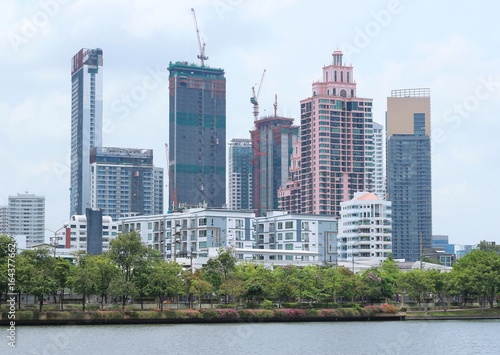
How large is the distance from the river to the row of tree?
6580 millimetres

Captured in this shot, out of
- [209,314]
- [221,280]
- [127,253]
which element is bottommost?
[209,314]

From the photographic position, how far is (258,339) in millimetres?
92625

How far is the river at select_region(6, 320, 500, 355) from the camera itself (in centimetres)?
8069

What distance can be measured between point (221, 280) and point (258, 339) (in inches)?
1294

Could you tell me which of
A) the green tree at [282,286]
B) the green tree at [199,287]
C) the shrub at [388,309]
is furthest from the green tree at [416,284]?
the green tree at [199,287]

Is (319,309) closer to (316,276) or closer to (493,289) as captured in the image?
(316,276)

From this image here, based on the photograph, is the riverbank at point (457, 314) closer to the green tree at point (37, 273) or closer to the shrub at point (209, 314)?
the shrub at point (209, 314)

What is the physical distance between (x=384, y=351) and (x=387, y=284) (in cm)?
5656

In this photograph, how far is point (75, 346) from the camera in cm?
8181

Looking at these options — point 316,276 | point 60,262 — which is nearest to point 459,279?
point 316,276

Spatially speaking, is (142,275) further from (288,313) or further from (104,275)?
(288,313)

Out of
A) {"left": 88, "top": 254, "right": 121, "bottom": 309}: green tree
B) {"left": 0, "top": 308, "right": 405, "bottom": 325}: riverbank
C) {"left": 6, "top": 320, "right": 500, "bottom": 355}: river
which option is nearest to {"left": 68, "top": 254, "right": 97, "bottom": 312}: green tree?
{"left": 88, "top": 254, "right": 121, "bottom": 309}: green tree

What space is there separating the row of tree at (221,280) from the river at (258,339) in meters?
6.58

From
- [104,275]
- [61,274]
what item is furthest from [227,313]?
[61,274]
